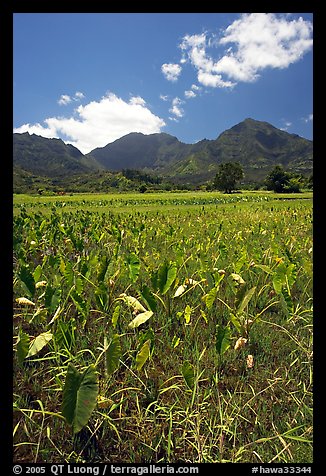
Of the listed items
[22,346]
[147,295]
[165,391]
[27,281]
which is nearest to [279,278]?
[147,295]

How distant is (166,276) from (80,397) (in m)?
0.97

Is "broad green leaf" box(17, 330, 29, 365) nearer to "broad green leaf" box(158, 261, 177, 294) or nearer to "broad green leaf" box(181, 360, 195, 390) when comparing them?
"broad green leaf" box(181, 360, 195, 390)

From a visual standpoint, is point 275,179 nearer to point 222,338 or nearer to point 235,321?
point 235,321

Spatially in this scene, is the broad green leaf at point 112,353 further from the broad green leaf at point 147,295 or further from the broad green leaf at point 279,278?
the broad green leaf at point 279,278

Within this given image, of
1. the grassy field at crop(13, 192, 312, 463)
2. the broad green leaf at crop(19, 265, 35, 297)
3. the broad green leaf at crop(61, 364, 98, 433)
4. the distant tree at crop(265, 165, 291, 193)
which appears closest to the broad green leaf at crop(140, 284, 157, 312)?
the grassy field at crop(13, 192, 312, 463)

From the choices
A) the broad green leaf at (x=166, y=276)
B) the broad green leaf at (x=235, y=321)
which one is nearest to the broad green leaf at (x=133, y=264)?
the broad green leaf at (x=166, y=276)

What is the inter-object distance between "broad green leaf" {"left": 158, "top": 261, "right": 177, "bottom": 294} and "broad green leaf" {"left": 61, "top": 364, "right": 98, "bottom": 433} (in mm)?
887

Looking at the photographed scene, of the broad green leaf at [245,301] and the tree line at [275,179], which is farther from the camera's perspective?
the tree line at [275,179]

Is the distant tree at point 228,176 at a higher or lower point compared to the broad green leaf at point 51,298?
higher

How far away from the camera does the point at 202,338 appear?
1.88 m

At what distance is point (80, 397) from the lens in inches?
42.8

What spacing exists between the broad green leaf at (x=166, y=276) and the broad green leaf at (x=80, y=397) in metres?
0.89

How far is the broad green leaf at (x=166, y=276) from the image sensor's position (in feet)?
6.21
